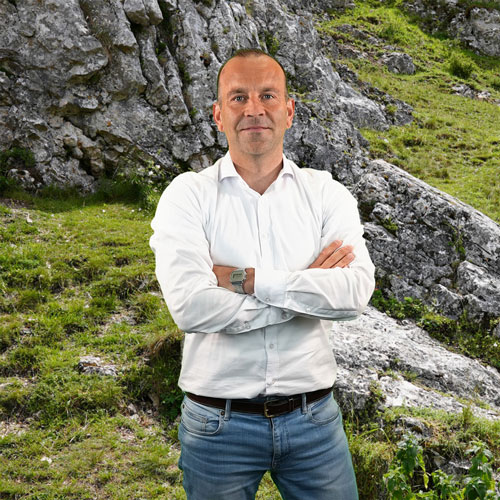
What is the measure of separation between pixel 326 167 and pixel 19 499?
11.8 m

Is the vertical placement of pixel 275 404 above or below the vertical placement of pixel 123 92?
below

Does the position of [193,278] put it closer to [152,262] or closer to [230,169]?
[230,169]

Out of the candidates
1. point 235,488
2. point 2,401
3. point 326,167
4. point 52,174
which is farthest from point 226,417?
point 326,167

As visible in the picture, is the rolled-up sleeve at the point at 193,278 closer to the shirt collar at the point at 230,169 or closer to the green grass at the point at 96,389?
the shirt collar at the point at 230,169

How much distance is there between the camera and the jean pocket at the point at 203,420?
249 centimetres

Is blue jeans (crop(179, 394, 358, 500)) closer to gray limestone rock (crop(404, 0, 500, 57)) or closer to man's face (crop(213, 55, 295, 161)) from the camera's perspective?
man's face (crop(213, 55, 295, 161))

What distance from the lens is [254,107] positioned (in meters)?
2.94

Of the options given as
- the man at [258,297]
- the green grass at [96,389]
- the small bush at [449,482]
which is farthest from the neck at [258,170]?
the green grass at [96,389]

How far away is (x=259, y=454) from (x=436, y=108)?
24099 mm

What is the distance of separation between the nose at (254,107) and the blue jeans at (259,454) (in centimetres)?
173

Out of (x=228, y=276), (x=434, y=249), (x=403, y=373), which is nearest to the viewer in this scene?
(x=228, y=276)

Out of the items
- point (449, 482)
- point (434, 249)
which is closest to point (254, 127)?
point (449, 482)

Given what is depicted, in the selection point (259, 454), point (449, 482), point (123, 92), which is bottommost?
point (449, 482)

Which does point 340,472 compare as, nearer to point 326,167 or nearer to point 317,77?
point 326,167
